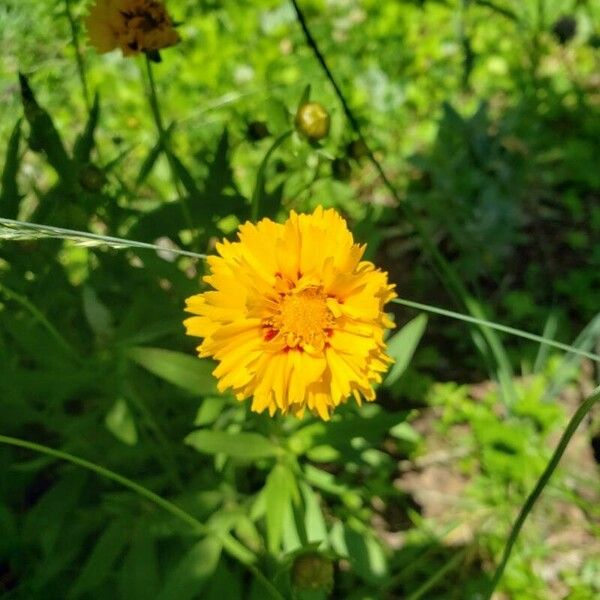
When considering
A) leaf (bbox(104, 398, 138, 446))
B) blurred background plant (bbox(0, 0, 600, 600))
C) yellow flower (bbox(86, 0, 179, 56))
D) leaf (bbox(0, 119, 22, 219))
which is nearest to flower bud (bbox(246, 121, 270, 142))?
blurred background plant (bbox(0, 0, 600, 600))

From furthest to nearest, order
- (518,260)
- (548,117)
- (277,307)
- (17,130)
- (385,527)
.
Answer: (548,117)
(518,260)
(385,527)
(17,130)
(277,307)

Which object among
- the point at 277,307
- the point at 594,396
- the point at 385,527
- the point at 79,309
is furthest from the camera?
the point at 385,527

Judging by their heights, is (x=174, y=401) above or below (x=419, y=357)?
above

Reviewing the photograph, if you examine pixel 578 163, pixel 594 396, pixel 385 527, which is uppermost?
pixel 594 396

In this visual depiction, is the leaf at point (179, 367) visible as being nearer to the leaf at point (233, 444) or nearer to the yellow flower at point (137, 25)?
the leaf at point (233, 444)

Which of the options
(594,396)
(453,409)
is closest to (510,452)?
(453,409)

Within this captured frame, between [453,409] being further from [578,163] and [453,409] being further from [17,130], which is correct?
[17,130]

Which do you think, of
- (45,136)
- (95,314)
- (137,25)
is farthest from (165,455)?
(137,25)

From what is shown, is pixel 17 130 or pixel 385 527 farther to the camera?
pixel 385 527
